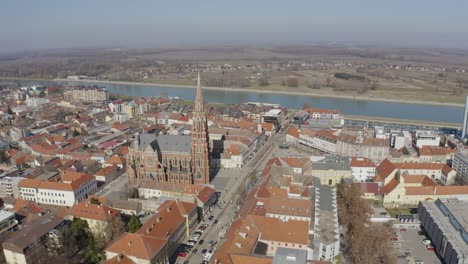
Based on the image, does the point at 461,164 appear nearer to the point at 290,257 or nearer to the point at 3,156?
the point at 290,257

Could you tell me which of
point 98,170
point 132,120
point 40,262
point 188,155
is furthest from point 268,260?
point 132,120

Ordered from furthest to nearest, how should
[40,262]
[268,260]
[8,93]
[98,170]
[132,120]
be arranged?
[8,93], [132,120], [98,170], [40,262], [268,260]

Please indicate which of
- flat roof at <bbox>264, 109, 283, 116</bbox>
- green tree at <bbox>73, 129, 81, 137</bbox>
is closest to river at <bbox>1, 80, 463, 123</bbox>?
flat roof at <bbox>264, 109, 283, 116</bbox>

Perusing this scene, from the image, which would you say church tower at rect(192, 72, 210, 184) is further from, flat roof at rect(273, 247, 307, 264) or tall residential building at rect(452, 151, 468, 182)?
tall residential building at rect(452, 151, 468, 182)

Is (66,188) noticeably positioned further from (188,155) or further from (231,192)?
(231,192)

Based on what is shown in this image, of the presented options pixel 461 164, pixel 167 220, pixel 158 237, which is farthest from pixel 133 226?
pixel 461 164

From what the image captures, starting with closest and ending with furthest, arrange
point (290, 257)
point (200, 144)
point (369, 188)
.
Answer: point (290, 257) < point (369, 188) < point (200, 144)

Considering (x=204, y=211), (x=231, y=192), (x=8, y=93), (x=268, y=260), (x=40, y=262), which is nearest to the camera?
(x=268, y=260)
